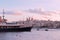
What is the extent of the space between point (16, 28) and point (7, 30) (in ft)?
13.5

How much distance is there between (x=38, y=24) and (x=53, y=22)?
1060 inches

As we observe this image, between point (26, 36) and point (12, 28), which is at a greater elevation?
point (26, 36)

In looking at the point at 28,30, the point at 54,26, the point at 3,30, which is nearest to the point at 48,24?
the point at 54,26

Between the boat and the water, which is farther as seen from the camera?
the boat

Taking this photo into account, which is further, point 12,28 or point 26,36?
point 12,28

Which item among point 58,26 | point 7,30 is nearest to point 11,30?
point 7,30

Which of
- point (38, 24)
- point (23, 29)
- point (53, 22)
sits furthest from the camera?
point (53, 22)

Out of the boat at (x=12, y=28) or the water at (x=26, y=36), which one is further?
the boat at (x=12, y=28)

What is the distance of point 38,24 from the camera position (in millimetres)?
156500

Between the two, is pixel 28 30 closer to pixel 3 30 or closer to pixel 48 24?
pixel 3 30

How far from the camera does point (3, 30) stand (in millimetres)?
84125

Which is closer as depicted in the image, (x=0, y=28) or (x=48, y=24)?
(x=0, y=28)

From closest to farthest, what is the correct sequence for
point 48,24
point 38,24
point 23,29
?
point 23,29, point 38,24, point 48,24

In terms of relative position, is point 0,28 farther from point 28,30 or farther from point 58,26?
point 58,26
